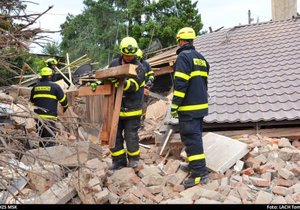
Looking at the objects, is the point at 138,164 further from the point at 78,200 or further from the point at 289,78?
the point at 289,78

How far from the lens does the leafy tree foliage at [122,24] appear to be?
60.9 feet

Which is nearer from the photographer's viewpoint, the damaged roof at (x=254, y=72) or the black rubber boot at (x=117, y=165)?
the black rubber boot at (x=117, y=165)

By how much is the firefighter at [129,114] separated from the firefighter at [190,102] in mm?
610

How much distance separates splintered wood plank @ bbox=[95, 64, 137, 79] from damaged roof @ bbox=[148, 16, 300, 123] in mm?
2401

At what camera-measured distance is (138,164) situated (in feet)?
17.2

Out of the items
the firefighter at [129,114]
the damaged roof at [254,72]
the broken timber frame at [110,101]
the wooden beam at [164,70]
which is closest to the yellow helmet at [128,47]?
the firefighter at [129,114]

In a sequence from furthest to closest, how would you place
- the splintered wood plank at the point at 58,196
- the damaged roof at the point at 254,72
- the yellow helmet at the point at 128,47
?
the damaged roof at the point at 254,72, the yellow helmet at the point at 128,47, the splintered wood plank at the point at 58,196

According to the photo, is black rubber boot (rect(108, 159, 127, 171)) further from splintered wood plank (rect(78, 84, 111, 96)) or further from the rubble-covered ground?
splintered wood plank (rect(78, 84, 111, 96))

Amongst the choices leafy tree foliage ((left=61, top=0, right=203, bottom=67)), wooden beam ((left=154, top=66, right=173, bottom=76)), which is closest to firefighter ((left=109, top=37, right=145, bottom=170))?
wooden beam ((left=154, top=66, right=173, bottom=76))

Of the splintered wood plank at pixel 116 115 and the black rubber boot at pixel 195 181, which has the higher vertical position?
the splintered wood plank at pixel 116 115

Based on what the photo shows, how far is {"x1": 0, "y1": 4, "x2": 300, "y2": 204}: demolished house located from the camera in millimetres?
3756

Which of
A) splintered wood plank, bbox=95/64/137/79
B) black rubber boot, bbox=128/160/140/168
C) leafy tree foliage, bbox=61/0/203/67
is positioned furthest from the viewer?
leafy tree foliage, bbox=61/0/203/67

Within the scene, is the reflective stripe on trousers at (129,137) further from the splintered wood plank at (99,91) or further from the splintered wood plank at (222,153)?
the splintered wood plank at (222,153)

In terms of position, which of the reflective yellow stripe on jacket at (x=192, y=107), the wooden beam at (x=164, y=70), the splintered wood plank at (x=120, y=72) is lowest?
the reflective yellow stripe on jacket at (x=192, y=107)
